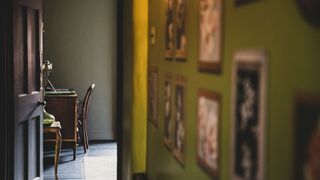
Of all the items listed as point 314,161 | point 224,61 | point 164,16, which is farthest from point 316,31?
point 164,16

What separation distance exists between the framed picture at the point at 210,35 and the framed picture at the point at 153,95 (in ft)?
3.69

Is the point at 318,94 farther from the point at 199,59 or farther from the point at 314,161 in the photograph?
the point at 199,59

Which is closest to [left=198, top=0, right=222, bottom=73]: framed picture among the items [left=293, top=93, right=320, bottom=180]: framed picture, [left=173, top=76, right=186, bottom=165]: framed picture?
[left=173, top=76, right=186, bottom=165]: framed picture

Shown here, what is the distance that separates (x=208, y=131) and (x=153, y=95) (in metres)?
1.37

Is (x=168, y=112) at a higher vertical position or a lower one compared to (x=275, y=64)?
lower

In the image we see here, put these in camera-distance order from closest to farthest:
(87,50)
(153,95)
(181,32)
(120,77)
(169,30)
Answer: (181,32), (169,30), (153,95), (120,77), (87,50)

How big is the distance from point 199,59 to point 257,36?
0.60m

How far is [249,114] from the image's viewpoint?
4.03 feet

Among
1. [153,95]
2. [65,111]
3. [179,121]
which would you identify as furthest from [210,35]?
[65,111]

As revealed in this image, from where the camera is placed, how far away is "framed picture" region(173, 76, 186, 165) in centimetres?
209

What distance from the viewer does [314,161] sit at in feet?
3.00

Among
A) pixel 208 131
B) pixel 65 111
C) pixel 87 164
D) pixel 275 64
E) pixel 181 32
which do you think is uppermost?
pixel 181 32

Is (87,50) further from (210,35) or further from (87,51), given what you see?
(210,35)

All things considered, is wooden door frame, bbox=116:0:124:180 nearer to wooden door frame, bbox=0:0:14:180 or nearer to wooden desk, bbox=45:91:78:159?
wooden door frame, bbox=0:0:14:180
